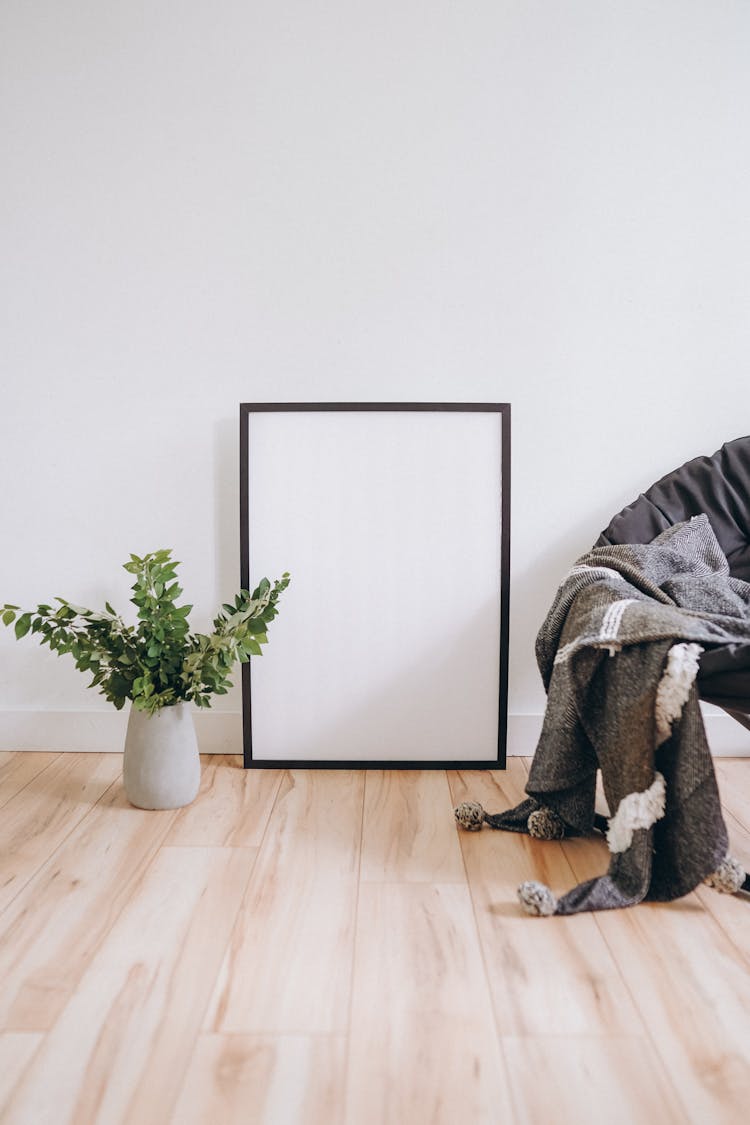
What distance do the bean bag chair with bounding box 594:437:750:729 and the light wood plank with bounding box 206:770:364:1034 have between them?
2.90 ft

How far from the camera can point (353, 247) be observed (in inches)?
85.0

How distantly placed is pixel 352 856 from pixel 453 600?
73cm

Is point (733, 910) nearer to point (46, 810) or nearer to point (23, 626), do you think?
point (46, 810)

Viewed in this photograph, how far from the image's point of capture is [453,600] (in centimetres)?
217

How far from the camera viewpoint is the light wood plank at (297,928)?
1.16 meters

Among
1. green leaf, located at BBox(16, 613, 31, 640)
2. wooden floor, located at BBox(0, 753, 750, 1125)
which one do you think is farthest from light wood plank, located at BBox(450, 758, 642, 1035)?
green leaf, located at BBox(16, 613, 31, 640)

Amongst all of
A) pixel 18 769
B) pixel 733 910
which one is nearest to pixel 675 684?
pixel 733 910

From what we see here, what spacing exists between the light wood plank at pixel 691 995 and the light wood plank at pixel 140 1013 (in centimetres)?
55

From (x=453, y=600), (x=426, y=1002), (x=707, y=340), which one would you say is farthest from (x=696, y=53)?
(x=426, y=1002)

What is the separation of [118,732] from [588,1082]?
1552 millimetres

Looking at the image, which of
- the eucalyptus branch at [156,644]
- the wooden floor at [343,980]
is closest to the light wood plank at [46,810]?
the wooden floor at [343,980]

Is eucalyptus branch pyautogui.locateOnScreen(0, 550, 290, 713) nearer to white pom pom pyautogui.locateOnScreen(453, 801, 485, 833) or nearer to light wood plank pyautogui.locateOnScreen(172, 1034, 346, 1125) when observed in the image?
white pom pom pyautogui.locateOnScreen(453, 801, 485, 833)

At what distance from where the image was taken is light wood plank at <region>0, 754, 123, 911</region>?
160cm

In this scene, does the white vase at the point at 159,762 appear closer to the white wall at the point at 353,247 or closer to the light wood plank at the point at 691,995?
the white wall at the point at 353,247
